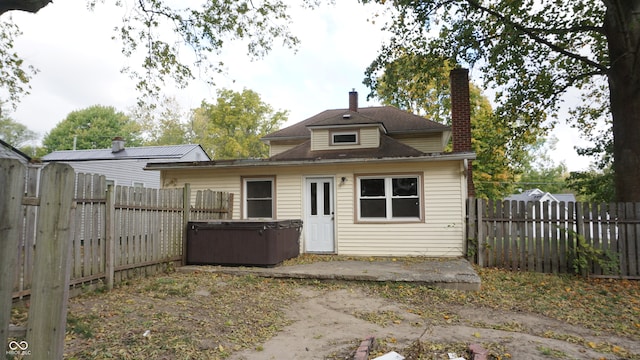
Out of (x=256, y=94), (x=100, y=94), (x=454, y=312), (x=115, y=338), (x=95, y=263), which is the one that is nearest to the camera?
(x=115, y=338)

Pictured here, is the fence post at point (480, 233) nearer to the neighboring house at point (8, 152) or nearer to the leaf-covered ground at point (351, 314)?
the leaf-covered ground at point (351, 314)

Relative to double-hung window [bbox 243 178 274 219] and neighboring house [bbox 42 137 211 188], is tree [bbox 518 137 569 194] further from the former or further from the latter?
double-hung window [bbox 243 178 274 219]

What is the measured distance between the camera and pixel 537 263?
876 centimetres

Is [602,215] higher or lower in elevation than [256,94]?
lower

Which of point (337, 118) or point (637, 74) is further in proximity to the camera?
point (337, 118)

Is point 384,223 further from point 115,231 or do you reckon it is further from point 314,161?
point 115,231

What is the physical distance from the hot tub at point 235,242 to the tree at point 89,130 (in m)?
42.7

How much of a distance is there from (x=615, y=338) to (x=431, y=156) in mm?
5692

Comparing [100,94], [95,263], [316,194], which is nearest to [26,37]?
[95,263]

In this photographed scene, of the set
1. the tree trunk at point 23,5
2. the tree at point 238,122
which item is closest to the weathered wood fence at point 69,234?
the tree trunk at point 23,5

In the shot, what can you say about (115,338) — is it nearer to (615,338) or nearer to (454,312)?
(454,312)

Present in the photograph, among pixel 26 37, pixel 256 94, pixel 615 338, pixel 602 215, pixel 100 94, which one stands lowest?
pixel 615 338

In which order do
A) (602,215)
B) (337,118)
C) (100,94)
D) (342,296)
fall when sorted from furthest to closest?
(100,94) → (337,118) → (602,215) → (342,296)

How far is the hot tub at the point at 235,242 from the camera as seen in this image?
842 centimetres
